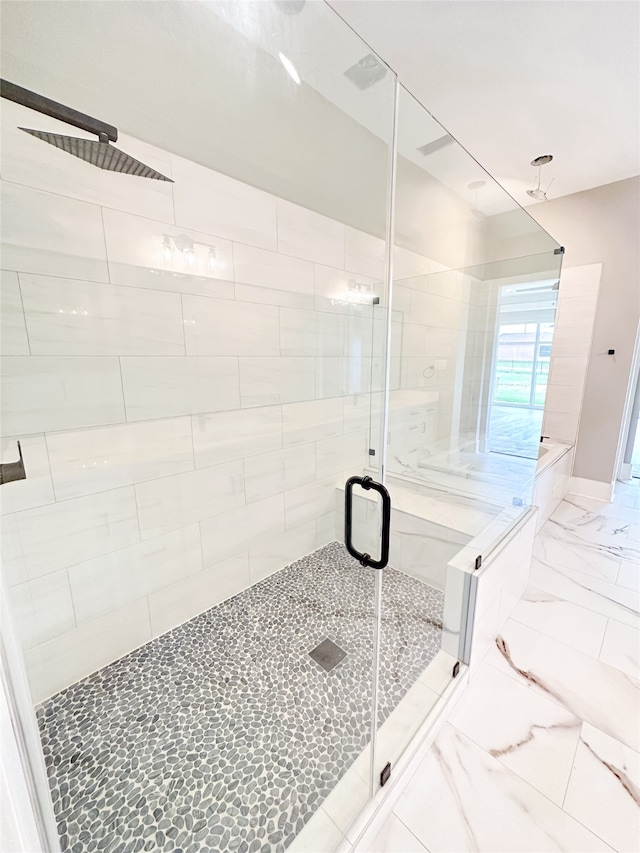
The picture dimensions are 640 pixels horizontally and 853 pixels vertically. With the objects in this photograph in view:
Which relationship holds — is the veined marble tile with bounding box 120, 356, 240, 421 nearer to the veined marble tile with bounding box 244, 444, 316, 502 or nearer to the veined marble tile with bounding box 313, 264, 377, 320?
the veined marble tile with bounding box 244, 444, 316, 502

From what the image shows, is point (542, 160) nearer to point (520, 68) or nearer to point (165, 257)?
point (520, 68)

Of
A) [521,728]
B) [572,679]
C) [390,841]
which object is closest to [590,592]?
[572,679]

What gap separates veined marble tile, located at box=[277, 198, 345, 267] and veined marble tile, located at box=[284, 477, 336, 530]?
4.94 feet

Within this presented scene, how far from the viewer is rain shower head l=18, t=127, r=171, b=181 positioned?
4.05ft

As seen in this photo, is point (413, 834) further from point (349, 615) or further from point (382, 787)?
point (349, 615)

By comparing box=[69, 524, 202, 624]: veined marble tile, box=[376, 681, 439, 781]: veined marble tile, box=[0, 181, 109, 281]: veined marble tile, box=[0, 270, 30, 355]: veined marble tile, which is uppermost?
box=[0, 181, 109, 281]: veined marble tile

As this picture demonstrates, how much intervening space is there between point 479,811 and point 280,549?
1.47 meters

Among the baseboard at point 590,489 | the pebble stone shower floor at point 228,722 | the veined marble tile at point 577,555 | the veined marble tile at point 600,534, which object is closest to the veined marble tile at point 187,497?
the pebble stone shower floor at point 228,722

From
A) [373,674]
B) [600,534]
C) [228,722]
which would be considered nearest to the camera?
[228,722]

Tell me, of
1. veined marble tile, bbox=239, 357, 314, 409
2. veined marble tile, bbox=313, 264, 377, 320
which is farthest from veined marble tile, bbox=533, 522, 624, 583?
veined marble tile, bbox=313, 264, 377, 320

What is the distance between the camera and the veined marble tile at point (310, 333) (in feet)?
6.92

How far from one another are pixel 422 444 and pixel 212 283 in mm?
2021

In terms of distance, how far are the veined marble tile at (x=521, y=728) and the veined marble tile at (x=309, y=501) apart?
1.28 meters

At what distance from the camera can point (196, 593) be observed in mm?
1890
